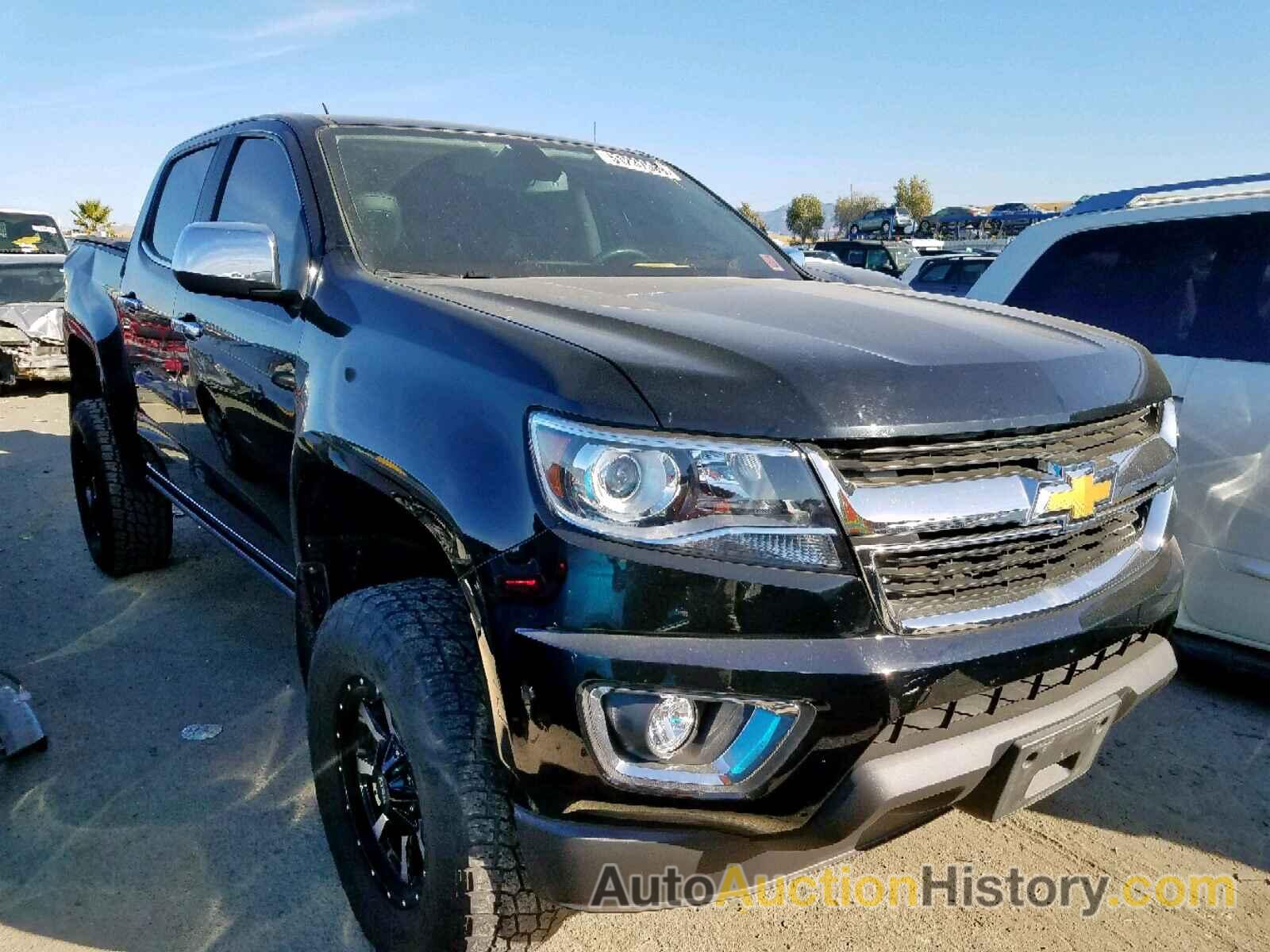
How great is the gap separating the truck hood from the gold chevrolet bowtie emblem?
0.13m

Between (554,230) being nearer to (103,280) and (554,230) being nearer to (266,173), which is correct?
(266,173)

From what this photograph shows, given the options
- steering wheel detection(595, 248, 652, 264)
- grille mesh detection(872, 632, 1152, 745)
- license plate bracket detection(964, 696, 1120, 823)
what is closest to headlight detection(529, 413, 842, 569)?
grille mesh detection(872, 632, 1152, 745)

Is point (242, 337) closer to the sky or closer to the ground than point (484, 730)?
closer to the sky

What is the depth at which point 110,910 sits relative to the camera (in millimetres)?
2271

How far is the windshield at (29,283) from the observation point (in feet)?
34.6

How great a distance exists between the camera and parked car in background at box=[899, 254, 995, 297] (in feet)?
40.8

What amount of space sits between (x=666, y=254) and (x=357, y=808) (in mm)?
1768

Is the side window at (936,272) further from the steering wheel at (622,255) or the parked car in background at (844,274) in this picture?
the steering wheel at (622,255)

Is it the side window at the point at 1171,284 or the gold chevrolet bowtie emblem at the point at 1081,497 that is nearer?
the gold chevrolet bowtie emblem at the point at 1081,497

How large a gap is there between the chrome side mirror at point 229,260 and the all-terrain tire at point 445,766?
86 centimetres

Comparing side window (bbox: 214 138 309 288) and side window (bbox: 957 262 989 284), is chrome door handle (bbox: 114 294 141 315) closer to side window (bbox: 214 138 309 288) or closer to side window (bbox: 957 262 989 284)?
side window (bbox: 214 138 309 288)

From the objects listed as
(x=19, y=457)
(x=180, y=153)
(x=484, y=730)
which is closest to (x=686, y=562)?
(x=484, y=730)

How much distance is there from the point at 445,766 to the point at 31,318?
34.7 feet

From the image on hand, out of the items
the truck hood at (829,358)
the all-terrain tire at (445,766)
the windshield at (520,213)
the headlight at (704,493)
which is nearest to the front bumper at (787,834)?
the all-terrain tire at (445,766)
